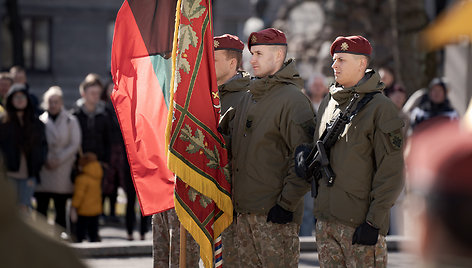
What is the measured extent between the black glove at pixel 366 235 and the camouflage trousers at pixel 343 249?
8 centimetres

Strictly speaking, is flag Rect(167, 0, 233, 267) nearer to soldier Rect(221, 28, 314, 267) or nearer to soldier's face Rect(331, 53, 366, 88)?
soldier Rect(221, 28, 314, 267)

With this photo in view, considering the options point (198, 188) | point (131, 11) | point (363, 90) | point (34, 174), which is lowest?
point (34, 174)

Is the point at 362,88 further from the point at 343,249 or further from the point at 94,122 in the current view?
the point at 94,122

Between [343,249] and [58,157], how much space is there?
19.7ft

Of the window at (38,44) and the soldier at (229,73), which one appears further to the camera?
the window at (38,44)

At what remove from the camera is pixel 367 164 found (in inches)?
205

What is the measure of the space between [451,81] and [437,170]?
14.4 meters

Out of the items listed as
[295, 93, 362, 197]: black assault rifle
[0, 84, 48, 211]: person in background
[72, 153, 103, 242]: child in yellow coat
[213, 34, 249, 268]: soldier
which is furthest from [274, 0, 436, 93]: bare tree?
[295, 93, 362, 197]: black assault rifle

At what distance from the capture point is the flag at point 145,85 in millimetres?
6395

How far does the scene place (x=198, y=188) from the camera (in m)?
→ 5.84

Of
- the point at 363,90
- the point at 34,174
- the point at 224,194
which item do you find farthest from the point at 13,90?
the point at 363,90

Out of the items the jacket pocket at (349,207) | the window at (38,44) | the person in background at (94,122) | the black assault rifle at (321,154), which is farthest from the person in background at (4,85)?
the window at (38,44)

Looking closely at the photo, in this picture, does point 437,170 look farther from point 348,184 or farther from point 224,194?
point 224,194

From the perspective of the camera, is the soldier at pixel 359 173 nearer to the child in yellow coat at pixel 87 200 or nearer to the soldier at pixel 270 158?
the soldier at pixel 270 158
